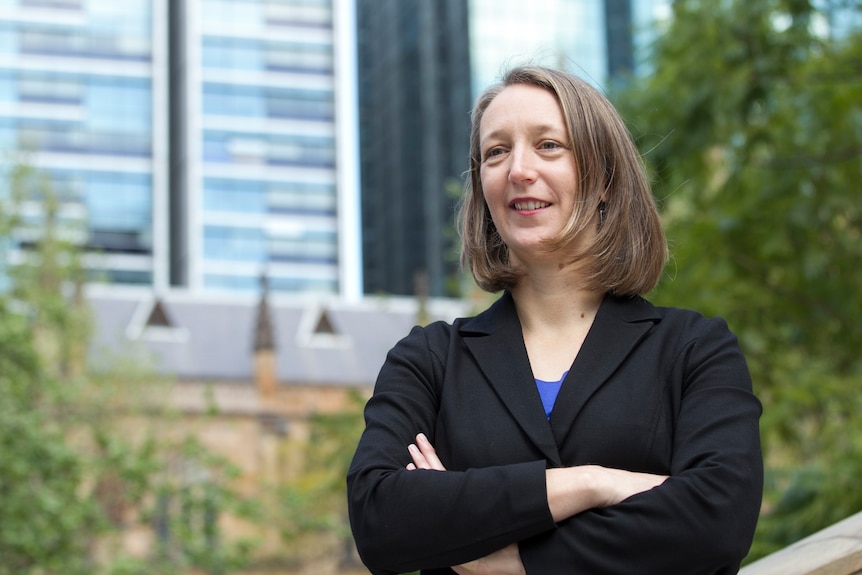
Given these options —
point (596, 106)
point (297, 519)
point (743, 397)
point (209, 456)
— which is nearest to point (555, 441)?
point (743, 397)

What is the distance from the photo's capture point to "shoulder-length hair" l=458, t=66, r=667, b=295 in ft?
7.07

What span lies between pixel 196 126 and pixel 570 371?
283 ft

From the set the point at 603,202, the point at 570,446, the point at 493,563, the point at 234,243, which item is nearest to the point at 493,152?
the point at 603,202

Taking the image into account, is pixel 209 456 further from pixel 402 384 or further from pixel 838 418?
pixel 402 384

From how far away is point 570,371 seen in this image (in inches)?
82.1

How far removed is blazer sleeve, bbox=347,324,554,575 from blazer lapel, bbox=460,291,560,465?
0.08 metres

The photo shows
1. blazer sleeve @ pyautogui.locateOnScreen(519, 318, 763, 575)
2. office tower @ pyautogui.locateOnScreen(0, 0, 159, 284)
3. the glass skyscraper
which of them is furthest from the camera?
office tower @ pyautogui.locateOnScreen(0, 0, 159, 284)

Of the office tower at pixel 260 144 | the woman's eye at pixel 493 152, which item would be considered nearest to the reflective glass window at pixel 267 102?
the office tower at pixel 260 144

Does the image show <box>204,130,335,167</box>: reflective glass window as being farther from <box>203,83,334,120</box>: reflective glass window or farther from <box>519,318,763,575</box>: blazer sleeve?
<box>519,318,763,575</box>: blazer sleeve

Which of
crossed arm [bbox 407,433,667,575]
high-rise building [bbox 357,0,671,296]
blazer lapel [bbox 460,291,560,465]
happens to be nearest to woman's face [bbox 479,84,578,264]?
blazer lapel [bbox 460,291,560,465]

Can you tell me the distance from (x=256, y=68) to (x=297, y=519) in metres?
66.3

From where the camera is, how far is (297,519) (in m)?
25.8

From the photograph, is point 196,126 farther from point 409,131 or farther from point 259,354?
point 259,354

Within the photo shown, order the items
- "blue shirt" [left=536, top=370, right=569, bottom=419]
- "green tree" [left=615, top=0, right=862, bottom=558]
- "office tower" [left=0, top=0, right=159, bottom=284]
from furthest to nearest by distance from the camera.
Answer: "office tower" [left=0, top=0, right=159, bottom=284]
"green tree" [left=615, top=0, right=862, bottom=558]
"blue shirt" [left=536, top=370, right=569, bottom=419]
